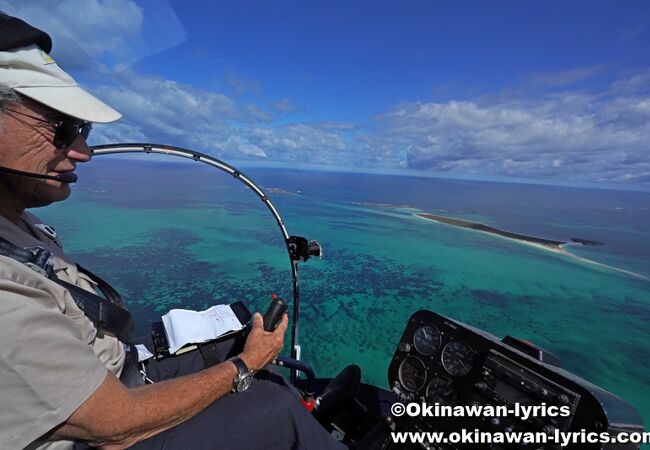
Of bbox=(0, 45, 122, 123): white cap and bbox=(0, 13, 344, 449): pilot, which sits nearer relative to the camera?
bbox=(0, 13, 344, 449): pilot

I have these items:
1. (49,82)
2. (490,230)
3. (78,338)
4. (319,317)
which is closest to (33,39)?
(49,82)

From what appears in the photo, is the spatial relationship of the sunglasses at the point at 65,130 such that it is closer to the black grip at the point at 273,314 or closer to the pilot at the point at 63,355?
the pilot at the point at 63,355

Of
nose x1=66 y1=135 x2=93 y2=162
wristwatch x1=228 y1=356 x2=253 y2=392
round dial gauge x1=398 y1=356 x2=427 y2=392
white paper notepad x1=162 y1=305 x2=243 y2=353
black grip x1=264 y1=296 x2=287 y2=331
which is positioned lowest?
round dial gauge x1=398 y1=356 x2=427 y2=392

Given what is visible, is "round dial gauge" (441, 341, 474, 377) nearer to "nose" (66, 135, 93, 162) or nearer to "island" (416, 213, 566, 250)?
"nose" (66, 135, 93, 162)

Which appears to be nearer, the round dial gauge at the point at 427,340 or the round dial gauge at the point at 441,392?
the round dial gauge at the point at 441,392

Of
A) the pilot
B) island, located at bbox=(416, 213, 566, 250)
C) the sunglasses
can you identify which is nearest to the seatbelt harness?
the pilot

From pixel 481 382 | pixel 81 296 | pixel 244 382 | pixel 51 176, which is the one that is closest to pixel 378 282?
pixel 481 382

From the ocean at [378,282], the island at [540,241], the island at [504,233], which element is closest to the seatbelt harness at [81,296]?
the ocean at [378,282]
